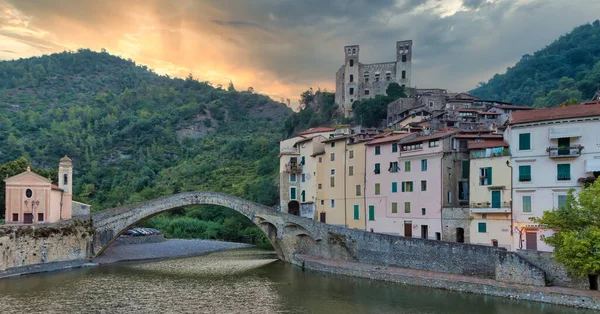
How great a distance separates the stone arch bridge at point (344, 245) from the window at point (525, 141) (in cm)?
549

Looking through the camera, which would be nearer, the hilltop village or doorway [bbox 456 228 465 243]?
the hilltop village

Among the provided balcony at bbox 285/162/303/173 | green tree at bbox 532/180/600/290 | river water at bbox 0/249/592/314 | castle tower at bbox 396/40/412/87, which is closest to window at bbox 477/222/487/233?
green tree at bbox 532/180/600/290

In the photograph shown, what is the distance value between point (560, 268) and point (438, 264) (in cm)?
592

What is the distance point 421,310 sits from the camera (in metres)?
21.5

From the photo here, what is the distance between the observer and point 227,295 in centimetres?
2522

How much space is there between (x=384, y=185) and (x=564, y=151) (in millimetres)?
11377

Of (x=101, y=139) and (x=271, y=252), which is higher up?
(x=101, y=139)

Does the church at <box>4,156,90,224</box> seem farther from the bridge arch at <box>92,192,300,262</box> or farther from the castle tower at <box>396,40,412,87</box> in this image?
the castle tower at <box>396,40,412,87</box>

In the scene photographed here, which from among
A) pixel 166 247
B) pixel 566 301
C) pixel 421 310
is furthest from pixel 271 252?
pixel 566 301

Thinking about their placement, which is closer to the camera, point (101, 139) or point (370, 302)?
point (370, 302)

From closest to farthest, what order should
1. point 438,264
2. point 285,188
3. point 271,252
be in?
1. point 438,264
2. point 285,188
3. point 271,252

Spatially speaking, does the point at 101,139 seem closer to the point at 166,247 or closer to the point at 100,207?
the point at 100,207

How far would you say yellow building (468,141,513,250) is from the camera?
26.2 metres

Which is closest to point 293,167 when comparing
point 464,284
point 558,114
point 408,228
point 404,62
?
point 408,228
